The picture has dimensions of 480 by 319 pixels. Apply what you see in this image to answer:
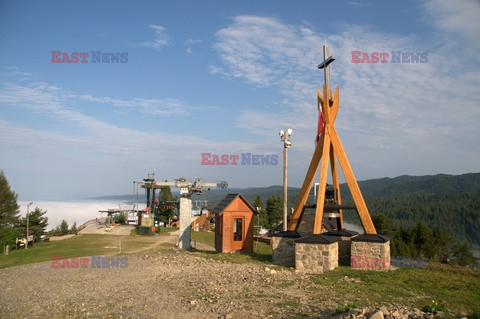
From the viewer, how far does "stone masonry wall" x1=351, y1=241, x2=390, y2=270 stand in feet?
45.6

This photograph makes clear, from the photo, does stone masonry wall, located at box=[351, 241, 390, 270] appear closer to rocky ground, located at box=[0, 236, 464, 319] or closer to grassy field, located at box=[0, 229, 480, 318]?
grassy field, located at box=[0, 229, 480, 318]

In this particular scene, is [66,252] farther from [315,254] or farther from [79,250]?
[315,254]

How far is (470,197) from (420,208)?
2783 centimetres

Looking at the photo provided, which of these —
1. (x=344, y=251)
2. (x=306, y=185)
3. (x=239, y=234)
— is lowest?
(x=344, y=251)

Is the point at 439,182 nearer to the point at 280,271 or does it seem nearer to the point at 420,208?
the point at 420,208

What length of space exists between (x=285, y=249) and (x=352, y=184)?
4296 mm

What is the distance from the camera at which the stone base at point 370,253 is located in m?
13.9

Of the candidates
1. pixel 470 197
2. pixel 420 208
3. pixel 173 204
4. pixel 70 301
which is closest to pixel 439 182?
pixel 470 197

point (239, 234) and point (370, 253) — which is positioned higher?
point (370, 253)

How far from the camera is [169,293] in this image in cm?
1027

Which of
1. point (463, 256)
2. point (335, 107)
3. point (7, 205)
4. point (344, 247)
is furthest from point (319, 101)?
point (7, 205)

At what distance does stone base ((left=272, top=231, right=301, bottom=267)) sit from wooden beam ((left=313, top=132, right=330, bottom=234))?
3.78ft

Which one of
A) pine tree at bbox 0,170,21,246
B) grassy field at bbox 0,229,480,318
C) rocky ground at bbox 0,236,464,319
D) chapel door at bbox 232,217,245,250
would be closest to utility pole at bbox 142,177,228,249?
chapel door at bbox 232,217,245,250

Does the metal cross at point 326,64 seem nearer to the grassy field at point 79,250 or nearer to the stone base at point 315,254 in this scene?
the stone base at point 315,254
